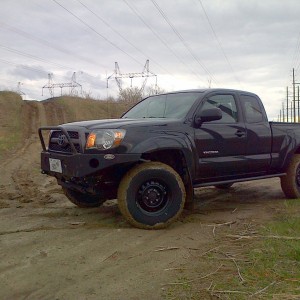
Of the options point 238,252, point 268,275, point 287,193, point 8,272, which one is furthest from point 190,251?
point 287,193

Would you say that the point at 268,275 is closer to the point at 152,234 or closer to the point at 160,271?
the point at 160,271

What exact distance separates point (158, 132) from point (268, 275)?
2.24 m

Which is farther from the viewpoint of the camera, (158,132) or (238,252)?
(158,132)

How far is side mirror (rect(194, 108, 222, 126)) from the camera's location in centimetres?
531

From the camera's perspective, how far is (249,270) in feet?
11.2

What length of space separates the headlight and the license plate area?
0.53 metres

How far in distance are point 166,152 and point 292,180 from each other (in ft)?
8.60

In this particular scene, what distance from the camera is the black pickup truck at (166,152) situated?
4742 millimetres

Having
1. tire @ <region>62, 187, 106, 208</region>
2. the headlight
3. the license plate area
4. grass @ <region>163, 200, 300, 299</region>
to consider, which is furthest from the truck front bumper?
grass @ <region>163, 200, 300, 299</region>

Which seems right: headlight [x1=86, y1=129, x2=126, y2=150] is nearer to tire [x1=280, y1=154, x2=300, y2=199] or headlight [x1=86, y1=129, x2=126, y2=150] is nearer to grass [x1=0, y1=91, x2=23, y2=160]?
tire [x1=280, y1=154, x2=300, y2=199]

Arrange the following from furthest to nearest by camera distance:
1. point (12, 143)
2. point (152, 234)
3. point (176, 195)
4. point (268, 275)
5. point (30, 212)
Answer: point (12, 143), point (30, 212), point (176, 195), point (152, 234), point (268, 275)

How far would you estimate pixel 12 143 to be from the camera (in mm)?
16812

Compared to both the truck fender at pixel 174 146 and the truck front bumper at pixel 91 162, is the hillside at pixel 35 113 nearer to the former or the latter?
the truck front bumper at pixel 91 162

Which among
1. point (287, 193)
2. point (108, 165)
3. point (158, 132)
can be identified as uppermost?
point (158, 132)
